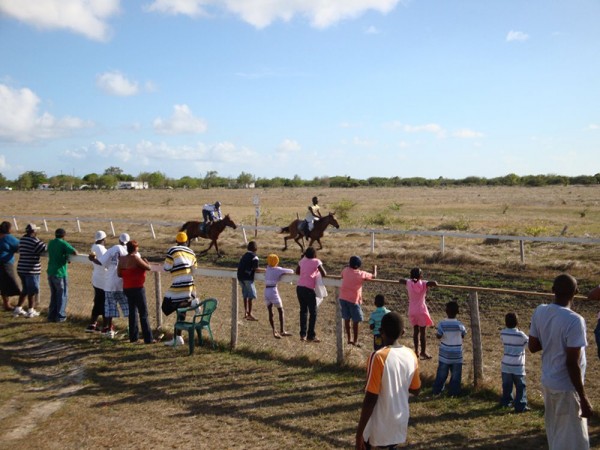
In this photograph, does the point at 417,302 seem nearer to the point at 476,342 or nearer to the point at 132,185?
the point at 476,342

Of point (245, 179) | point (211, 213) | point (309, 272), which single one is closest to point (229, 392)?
point (309, 272)

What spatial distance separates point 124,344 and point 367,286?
672 centimetres

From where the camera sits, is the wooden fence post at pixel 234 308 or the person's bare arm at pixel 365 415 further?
the wooden fence post at pixel 234 308

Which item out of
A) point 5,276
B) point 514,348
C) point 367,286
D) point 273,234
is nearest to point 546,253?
point 367,286

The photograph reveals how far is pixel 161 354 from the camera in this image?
360 inches

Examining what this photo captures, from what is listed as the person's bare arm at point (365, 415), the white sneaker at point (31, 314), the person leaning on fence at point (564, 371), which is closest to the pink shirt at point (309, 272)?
the person leaning on fence at point (564, 371)

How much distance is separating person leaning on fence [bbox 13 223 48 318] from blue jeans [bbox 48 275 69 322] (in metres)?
0.63

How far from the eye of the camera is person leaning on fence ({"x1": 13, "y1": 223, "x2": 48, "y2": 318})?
38.1 feet

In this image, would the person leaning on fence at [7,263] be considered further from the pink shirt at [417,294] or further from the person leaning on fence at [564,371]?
the person leaning on fence at [564,371]

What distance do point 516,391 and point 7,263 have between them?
981 centimetres

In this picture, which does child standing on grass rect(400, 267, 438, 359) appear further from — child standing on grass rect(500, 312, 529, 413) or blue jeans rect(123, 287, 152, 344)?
blue jeans rect(123, 287, 152, 344)

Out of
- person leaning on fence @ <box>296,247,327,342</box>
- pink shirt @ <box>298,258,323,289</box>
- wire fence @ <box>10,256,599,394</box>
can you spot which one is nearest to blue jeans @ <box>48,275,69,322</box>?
wire fence @ <box>10,256,599,394</box>

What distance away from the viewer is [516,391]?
6.59 metres

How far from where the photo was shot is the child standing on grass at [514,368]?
21.4 ft
